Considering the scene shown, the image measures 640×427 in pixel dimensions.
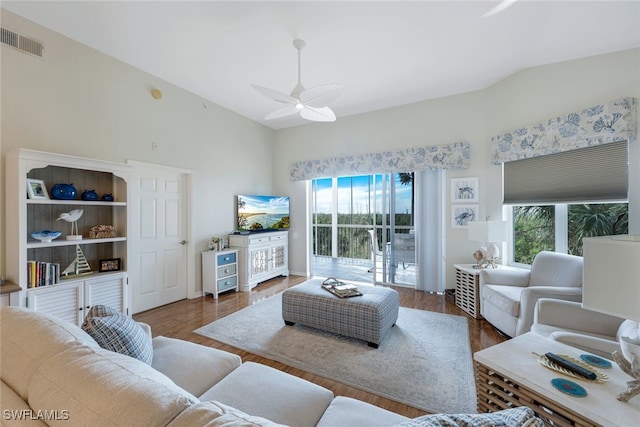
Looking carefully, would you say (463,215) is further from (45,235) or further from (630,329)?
(45,235)

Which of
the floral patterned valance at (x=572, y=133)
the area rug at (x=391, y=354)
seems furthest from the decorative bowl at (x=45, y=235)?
the floral patterned valance at (x=572, y=133)

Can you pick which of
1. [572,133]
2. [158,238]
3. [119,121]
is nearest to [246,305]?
[158,238]

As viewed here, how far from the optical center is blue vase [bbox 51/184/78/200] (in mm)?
2629

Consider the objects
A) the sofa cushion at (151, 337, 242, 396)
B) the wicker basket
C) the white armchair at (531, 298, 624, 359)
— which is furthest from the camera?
the wicker basket

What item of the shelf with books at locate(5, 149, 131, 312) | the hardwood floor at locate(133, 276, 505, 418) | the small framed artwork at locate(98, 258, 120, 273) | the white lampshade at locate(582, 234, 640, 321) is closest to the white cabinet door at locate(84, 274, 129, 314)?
the shelf with books at locate(5, 149, 131, 312)

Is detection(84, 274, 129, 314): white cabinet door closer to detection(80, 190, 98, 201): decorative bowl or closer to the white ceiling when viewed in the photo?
detection(80, 190, 98, 201): decorative bowl

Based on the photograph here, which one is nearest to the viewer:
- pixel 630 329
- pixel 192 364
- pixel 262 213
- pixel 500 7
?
pixel 192 364

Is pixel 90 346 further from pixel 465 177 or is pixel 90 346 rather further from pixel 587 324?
pixel 465 177

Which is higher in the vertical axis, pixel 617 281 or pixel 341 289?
pixel 617 281

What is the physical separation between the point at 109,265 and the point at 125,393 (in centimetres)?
303

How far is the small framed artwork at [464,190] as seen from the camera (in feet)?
13.3

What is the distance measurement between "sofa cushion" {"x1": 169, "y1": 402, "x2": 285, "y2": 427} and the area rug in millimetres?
1661

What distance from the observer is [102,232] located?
3027 millimetres

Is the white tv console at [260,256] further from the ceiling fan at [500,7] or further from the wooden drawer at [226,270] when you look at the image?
the ceiling fan at [500,7]
